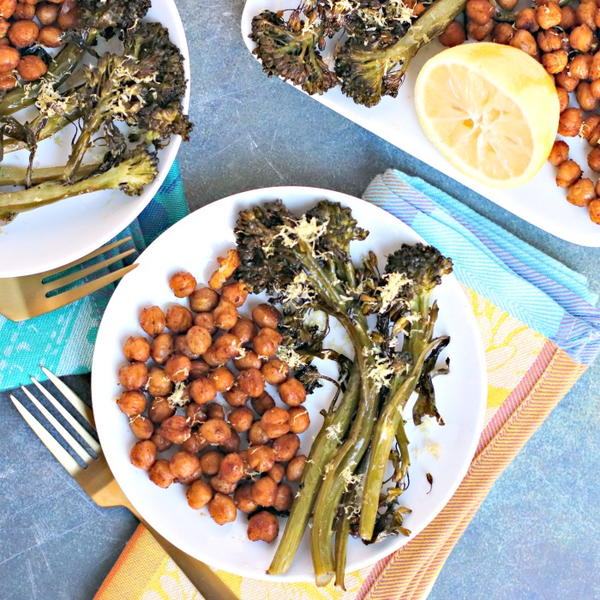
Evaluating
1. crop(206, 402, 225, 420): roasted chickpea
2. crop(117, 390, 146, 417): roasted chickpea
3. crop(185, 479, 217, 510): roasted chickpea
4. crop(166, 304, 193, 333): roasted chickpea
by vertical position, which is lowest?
crop(185, 479, 217, 510): roasted chickpea

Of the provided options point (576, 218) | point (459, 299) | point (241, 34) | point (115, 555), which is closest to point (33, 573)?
point (115, 555)

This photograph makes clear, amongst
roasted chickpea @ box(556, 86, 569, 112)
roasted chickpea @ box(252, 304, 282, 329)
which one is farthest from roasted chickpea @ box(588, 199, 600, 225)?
roasted chickpea @ box(252, 304, 282, 329)

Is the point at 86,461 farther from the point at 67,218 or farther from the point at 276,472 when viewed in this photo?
the point at 67,218

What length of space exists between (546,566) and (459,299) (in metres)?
0.95

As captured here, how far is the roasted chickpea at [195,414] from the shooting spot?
199cm

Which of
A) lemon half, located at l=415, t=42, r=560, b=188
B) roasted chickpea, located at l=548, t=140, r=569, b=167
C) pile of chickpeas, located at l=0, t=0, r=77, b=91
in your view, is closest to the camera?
lemon half, located at l=415, t=42, r=560, b=188

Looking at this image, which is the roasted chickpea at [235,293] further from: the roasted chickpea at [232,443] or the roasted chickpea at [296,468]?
the roasted chickpea at [296,468]

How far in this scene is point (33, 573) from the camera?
220cm

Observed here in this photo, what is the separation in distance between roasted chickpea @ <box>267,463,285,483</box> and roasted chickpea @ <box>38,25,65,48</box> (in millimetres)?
1285

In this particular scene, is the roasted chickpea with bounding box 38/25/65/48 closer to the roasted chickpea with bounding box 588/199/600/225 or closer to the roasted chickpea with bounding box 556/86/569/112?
the roasted chickpea with bounding box 556/86/569/112

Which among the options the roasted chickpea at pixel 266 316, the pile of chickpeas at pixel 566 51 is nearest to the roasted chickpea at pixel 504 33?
the pile of chickpeas at pixel 566 51

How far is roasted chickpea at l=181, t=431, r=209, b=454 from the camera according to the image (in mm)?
1997

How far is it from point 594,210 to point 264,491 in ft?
3.86

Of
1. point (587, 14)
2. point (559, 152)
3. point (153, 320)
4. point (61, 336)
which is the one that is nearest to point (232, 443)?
point (153, 320)
